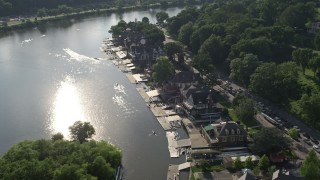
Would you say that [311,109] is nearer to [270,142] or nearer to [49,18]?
[270,142]

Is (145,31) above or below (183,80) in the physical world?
above

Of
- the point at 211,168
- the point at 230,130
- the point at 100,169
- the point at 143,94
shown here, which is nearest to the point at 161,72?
the point at 143,94

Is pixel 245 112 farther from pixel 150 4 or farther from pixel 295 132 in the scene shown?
pixel 150 4

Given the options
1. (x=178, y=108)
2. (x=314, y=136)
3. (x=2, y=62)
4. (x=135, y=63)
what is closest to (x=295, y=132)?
(x=314, y=136)

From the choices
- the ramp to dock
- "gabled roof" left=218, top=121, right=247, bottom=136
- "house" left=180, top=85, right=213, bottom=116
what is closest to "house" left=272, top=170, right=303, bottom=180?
"gabled roof" left=218, top=121, right=247, bottom=136

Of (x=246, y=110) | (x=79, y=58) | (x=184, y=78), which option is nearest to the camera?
(x=246, y=110)

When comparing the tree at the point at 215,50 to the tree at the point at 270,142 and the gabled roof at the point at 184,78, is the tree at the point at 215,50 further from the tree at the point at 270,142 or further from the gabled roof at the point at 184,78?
the tree at the point at 270,142
